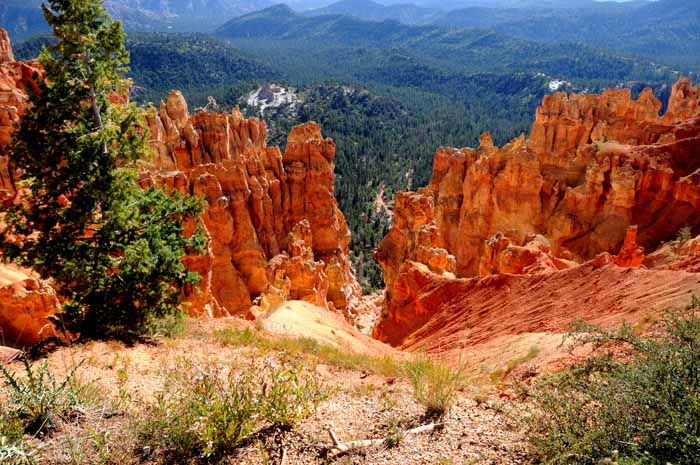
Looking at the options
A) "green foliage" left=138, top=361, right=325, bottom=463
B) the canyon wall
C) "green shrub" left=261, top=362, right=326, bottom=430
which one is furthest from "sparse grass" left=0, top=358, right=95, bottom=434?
the canyon wall

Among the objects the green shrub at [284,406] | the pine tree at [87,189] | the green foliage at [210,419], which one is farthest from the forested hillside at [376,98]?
the green foliage at [210,419]

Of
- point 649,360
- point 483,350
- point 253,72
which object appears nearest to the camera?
point 649,360

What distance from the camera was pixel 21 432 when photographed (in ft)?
12.3

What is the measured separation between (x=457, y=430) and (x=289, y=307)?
10.1m

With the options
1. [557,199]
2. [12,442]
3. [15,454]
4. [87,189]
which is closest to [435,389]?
[15,454]

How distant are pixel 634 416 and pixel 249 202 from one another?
79.6 feet

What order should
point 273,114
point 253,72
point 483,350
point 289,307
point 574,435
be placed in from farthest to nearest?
point 253,72 < point 273,114 < point 289,307 < point 483,350 < point 574,435

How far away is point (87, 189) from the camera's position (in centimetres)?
808

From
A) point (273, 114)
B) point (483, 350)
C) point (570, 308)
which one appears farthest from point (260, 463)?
point (273, 114)

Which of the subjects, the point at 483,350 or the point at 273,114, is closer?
the point at 483,350

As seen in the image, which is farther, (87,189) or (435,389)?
(87,189)

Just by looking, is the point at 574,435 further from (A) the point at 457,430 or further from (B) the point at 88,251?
(B) the point at 88,251

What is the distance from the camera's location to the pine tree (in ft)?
26.2

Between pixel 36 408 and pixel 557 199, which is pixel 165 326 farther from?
pixel 557 199
